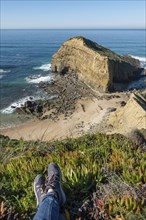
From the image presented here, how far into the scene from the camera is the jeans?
18.7ft

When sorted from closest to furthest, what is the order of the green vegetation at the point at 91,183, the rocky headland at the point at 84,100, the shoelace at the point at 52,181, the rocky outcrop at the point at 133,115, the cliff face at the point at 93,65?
the green vegetation at the point at 91,183
the shoelace at the point at 52,181
the rocky outcrop at the point at 133,115
the rocky headland at the point at 84,100
the cliff face at the point at 93,65

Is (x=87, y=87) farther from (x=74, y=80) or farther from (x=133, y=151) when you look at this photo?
Result: (x=133, y=151)

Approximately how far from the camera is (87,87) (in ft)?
159

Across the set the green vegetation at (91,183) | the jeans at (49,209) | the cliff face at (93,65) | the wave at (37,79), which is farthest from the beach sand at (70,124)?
the jeans at (49,209)

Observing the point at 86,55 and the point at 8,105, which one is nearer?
the point at 8,105

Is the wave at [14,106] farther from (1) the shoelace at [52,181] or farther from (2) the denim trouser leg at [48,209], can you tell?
(2) the denim trouser leg at [48,209]

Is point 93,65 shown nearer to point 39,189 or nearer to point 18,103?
point 18,103

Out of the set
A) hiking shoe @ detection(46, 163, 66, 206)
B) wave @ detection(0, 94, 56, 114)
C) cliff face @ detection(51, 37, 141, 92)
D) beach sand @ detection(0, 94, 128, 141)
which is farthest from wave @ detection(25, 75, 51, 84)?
hiking shoe @ detection(46, 163, 66, 206)

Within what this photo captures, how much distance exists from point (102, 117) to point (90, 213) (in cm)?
2929

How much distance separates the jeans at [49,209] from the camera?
5.69 metres

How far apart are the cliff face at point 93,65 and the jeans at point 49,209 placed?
3964 cm

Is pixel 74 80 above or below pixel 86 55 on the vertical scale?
below

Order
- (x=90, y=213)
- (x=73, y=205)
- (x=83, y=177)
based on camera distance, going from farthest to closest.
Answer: (x=83, y=177) < (x=73, y=205) < (x=90, y=213)

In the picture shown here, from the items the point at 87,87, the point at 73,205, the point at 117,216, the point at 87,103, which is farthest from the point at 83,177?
the point at 87,87
